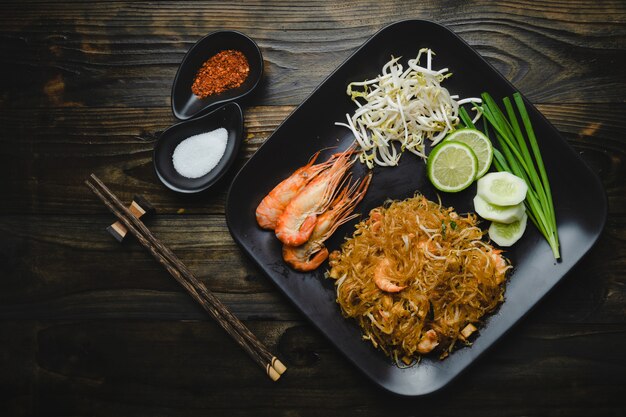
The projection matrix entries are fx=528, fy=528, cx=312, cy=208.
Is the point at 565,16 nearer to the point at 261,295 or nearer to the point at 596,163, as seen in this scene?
the point at 596,163

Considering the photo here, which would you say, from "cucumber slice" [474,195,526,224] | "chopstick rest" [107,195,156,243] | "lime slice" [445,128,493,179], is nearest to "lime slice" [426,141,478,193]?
"lime slice" [445,128,493,179]

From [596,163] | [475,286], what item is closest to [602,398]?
[475,286]

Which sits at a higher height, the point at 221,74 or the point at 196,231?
the point at 221,74

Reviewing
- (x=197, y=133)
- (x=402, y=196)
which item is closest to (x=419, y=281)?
(x=402, y=196)

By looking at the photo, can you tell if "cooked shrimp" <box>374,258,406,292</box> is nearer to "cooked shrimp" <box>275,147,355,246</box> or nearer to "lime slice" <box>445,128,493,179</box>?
"cooked shrimp" <box>275,147,355,246</box>

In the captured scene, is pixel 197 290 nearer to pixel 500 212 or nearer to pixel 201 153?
pixel 201 153

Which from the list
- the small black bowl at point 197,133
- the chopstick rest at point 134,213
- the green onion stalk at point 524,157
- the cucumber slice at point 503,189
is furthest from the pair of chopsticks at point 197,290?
the green onion stalk at point 524,157
